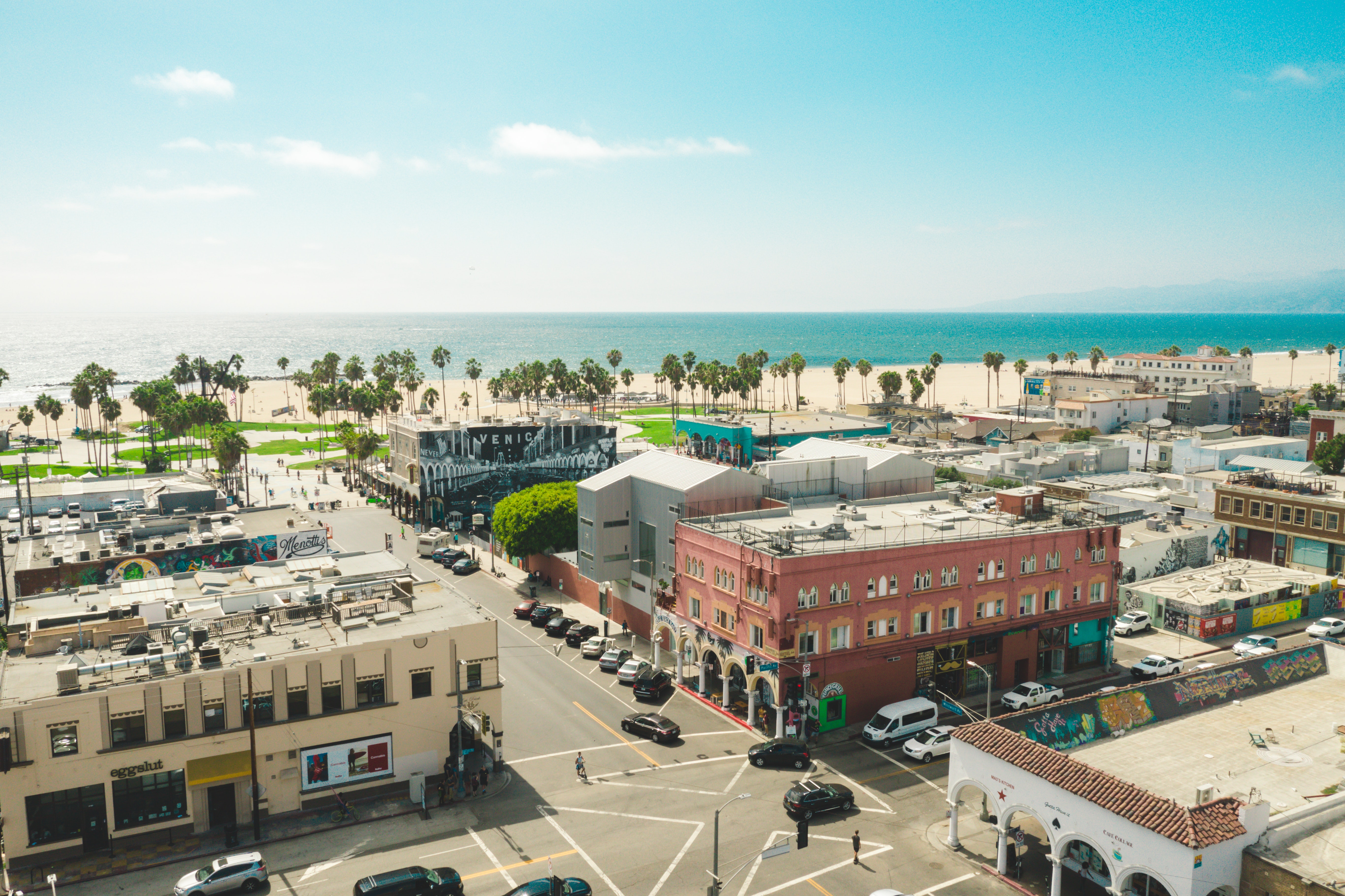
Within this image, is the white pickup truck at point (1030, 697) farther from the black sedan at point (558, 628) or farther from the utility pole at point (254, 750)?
the utility pole at point (254, 750)

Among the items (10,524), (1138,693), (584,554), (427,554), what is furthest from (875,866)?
(10,524)

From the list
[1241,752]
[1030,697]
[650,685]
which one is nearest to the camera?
[1241,752]

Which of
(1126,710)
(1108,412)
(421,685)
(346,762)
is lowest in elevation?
(346,762)

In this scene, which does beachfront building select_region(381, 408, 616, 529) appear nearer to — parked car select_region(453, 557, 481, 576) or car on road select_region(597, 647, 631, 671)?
parked car select_region(453, 557, 481, 576)

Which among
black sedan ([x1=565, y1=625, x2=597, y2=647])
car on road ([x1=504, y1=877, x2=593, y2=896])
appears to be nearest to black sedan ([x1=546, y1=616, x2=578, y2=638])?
black sedan ([x1=565, y1=625, x2=597, y2=647])

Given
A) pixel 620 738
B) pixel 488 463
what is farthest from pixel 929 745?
pixel 488 463

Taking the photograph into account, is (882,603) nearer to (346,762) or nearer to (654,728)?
(654,728)

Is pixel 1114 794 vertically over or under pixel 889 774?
over
